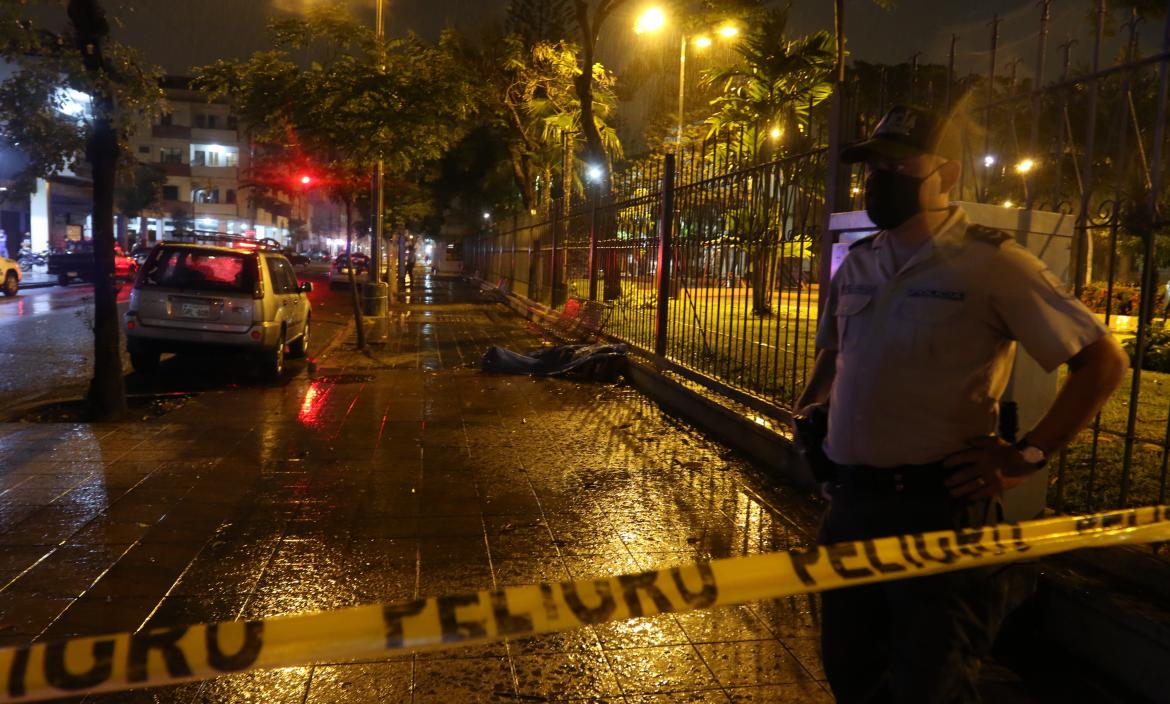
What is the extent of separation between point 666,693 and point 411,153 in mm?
11812

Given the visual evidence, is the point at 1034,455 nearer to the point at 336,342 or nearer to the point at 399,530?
the point at 399,530

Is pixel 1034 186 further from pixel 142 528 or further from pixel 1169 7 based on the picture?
pixel 142 528

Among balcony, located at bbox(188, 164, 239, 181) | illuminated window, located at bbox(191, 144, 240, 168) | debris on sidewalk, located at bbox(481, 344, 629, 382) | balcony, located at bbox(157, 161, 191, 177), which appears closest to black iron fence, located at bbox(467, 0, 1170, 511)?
debris on sidewalk, located at bbox(481, 344, 629, 382)

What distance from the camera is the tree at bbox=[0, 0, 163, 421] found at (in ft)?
23.8

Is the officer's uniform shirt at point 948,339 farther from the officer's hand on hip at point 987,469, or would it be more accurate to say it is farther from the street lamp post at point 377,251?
the street lamp post at point 377,251

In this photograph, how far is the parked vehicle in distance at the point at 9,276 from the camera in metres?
23.2

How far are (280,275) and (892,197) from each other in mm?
10929

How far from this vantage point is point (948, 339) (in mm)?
2240

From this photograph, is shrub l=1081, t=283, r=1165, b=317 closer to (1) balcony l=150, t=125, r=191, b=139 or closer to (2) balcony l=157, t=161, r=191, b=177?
(2) balcony l=157, t=161, r=191, b=177

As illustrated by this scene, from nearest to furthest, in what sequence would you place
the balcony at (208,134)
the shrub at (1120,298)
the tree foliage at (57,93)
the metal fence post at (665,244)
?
the shrub at (1120,298)
the tree foliage at (57,93)
the metal fence post at (665,244)
the balcony at (208,134)

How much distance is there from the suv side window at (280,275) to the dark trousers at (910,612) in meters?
10.3

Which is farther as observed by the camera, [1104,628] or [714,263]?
[714,263]

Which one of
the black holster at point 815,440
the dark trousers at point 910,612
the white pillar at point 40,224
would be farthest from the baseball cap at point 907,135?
the white pillar at point 40,224

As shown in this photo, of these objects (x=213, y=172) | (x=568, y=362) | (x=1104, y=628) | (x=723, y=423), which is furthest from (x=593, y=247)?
(x=213, y=172)
